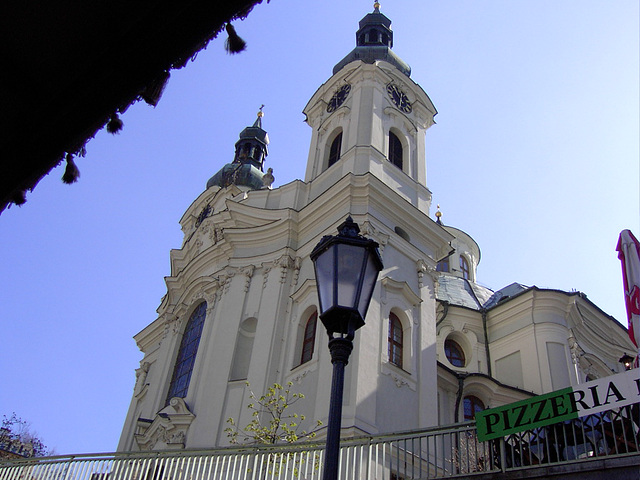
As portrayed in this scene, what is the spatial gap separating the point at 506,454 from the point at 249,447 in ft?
13.4

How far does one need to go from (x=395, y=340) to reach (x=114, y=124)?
55.3 ft

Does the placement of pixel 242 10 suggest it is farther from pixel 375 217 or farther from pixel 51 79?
pixel 375 217

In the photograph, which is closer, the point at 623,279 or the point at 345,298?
the point at 345,298

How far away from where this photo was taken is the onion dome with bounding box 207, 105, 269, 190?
32656mm

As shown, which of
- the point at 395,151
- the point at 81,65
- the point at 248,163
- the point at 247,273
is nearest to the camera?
the point at 81,65

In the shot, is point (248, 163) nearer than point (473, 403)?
No

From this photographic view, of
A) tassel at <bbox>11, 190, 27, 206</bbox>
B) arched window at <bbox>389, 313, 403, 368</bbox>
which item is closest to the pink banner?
arched window at <bbox>389, 313, 403, 368</bbox>

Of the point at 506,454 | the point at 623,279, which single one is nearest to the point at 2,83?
the point at 506,454

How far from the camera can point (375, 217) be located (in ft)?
67.7

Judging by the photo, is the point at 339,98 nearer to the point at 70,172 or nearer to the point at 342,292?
the point at 342,292

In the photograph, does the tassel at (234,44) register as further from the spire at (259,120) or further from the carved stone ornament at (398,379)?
the spire at (259,120)

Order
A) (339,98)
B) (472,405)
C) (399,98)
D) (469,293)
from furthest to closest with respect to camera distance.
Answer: (469,293), (339,98), (399,98), (472,405)

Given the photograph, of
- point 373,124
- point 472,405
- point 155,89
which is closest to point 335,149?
point 373,124

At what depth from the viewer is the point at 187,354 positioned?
74.7 feet
